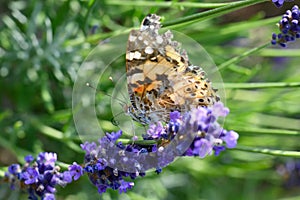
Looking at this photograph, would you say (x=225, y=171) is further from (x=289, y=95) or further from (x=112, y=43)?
(x=112, y=43)

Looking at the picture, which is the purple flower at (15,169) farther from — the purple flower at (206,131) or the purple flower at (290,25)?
the purple flower at (290,25)

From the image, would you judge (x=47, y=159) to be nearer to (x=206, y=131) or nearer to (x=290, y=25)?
(x=206, y=131)

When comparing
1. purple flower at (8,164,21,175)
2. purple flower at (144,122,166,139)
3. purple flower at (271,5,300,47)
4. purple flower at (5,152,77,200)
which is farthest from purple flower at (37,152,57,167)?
purple flower at (271,5,300,47)

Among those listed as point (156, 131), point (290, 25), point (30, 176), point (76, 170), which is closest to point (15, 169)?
point (30, 176)

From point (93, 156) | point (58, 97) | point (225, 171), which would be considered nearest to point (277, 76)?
point (225, 171)

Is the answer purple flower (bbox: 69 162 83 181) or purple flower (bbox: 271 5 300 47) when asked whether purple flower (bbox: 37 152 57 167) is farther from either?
purple flower (bbox: 271 5 300 47)

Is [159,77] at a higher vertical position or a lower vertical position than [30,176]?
higher

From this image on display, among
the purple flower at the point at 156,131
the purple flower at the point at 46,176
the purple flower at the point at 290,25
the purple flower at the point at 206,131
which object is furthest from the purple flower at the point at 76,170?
the purple flower at the point at 290,25
